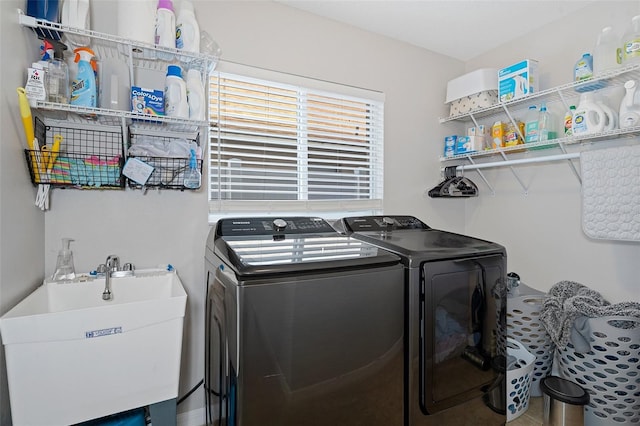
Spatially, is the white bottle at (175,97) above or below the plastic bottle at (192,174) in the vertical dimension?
above

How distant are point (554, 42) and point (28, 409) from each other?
3501mm

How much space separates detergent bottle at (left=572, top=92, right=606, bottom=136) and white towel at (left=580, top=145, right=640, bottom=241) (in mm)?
165

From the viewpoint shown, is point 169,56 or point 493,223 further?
point 493,223

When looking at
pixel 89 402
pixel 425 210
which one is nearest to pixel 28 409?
pixel 89 402

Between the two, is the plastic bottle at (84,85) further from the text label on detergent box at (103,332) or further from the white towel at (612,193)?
the white towel at (612,193)

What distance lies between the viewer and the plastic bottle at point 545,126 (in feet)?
7.08

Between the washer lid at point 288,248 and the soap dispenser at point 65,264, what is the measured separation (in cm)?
73

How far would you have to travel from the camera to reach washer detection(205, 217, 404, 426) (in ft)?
3.51

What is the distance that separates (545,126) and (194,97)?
2236 mm

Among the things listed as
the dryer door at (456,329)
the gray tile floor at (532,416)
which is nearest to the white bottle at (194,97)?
the dryer door at (456,329)

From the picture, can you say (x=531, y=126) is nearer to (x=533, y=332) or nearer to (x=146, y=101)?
(x=533, y=332)

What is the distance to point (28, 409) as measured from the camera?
107cm

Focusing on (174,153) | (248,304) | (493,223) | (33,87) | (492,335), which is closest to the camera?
(248,304)

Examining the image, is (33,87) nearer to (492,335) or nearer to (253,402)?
(253,402)
